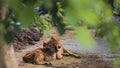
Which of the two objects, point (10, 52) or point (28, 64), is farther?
point (28, 64)

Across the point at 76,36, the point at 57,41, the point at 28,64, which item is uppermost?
the point at 76,36

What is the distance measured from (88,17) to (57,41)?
5.91 m

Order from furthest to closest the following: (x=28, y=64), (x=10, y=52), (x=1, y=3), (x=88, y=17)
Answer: (x=28, y=64) < (x=10, y=52) < (x=1, y=3) < (x=88, y=17)

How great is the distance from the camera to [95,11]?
0.72 metres

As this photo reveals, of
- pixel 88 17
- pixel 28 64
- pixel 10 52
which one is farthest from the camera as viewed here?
pixel 28 64

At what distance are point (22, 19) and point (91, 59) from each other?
591 centimetres

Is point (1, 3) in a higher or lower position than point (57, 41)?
higher

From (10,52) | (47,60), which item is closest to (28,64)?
(47,60)

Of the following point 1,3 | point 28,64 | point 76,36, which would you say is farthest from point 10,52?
point 28,64

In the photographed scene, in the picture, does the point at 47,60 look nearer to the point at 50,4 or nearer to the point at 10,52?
the point at 10,52

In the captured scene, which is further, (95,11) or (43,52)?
(43,52)

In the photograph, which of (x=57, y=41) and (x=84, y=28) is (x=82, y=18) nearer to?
(x=84, y=28)

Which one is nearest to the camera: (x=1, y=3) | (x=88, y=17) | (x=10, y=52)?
(x=88, y=17)

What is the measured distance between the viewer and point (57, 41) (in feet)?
21.5
